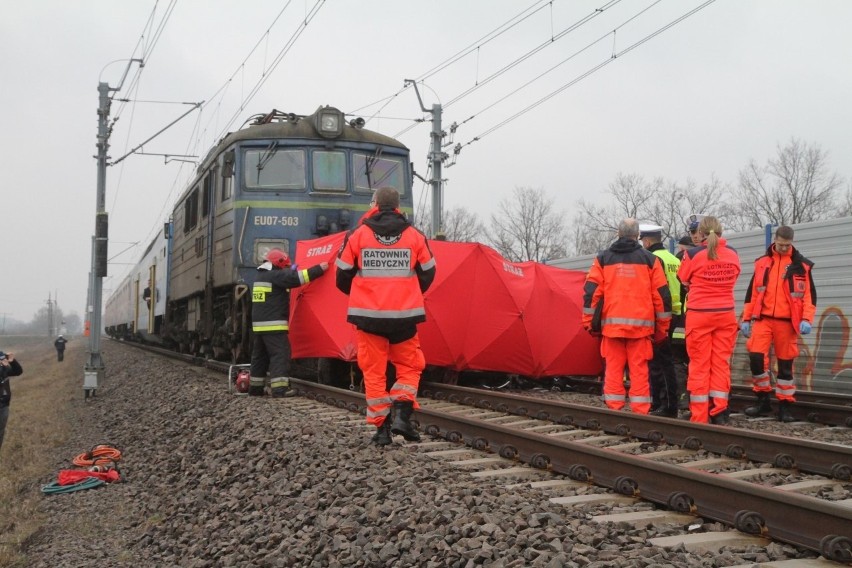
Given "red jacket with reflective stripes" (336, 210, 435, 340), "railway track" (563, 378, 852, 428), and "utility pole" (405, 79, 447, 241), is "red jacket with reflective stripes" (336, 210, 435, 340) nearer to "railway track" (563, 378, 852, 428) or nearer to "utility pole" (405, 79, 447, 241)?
"railway track" (563, 378, 852, 428)

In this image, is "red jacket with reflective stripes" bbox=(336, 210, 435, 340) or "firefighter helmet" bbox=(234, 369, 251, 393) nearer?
"red jacket with reflective stripes" bbox=(336, 210, 435, 340)

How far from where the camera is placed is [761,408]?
7746mm

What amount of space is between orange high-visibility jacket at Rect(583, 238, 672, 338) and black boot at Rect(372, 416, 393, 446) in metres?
2.35

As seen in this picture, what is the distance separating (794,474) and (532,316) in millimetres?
5328

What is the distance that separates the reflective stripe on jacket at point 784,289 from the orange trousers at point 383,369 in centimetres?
395

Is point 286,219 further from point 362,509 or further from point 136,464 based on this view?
point 362,509

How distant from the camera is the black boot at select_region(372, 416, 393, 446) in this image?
18.3ft

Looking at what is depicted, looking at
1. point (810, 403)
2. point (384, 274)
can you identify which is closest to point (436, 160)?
point (810, 403)

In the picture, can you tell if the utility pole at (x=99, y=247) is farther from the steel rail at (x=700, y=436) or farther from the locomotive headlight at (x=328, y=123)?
the steel rail at (x=700, y=436)

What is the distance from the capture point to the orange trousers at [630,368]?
6906mm

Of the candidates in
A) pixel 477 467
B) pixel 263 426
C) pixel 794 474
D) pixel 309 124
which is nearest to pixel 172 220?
pixel 309 124

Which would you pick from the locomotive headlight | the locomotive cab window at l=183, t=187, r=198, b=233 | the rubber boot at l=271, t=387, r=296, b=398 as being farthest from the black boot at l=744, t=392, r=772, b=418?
the locomotive cab window at l=183, t=187, r=198, b=233

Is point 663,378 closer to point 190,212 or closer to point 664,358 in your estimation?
point 664,358

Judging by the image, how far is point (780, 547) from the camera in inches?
131
